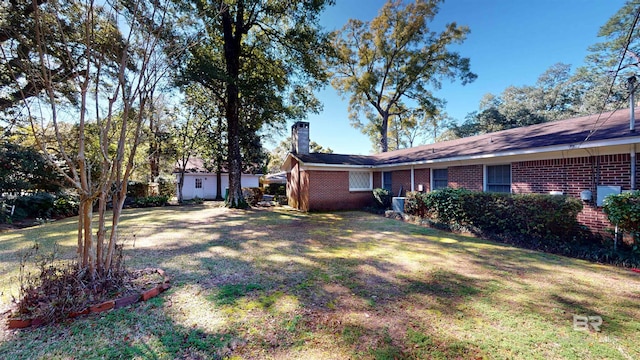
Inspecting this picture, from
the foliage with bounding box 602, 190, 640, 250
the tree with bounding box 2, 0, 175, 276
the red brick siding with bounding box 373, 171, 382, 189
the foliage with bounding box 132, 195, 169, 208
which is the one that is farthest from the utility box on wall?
the foliage with bounding box 132, 195, 169, 208

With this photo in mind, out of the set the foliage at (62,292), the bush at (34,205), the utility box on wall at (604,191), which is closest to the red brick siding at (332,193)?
the utility box on wall at (604,191)

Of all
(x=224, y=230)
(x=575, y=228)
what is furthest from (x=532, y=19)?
(x=224, y=230)

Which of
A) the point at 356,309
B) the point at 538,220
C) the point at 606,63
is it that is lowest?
the point at 356,309

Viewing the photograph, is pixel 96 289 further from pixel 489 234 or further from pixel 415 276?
pixel 489 234

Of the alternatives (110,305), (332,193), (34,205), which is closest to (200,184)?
(34,205)

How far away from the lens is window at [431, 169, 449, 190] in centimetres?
1072

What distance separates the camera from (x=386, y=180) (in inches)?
553

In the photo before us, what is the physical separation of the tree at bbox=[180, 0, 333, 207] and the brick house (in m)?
2.52

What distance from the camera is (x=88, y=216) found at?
342 cm

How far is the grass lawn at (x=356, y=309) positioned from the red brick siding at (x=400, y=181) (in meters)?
6.46

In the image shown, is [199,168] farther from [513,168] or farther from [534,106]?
[534,106]

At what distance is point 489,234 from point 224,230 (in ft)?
26.6

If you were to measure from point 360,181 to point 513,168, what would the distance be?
7222 millimetres

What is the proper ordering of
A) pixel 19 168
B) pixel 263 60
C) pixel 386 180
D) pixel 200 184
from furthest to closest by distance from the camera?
pixel 200 184 → pixel 263 60 → pixel 386 180 → pixel 19 168
